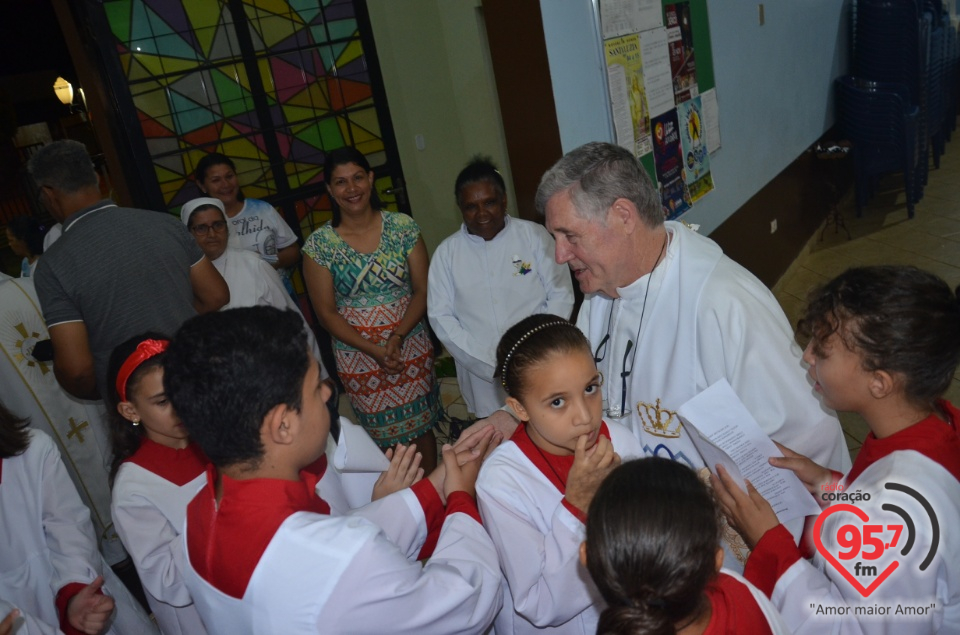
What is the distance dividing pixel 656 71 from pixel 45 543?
360cm

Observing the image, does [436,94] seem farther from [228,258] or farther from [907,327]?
[907,327]

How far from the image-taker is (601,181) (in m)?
1.90

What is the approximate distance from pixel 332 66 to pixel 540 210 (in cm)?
373

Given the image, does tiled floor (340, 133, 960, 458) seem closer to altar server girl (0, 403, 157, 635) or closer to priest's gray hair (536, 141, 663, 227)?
altar server girl (0, 403, 157, 635)

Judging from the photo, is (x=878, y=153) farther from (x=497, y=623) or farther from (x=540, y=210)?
(x=497, y=623)

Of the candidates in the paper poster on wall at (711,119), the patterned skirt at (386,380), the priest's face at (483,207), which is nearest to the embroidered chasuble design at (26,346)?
the patterned skirt at (386,380)

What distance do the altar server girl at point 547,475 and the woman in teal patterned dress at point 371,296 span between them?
5.45ft

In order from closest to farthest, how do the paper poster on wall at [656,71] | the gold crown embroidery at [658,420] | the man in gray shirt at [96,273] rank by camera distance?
the gold crown embroidery at [658,420], the man in gray shirt at [96,273], the paper poster on wall at [656,71]

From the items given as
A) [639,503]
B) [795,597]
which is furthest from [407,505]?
[795,597]

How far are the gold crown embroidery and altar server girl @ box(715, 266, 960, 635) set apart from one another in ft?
0.87

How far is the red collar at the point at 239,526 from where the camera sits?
51.2 inches

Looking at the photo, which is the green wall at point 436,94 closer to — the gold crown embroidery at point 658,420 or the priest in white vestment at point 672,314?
the priest in white vestment at point 672,314

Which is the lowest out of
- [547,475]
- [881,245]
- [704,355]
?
[881,245]

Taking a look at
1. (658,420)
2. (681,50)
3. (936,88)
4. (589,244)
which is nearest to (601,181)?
(589,244)
